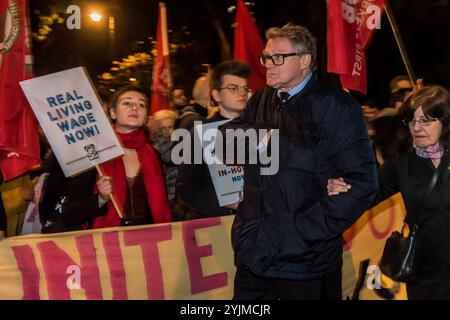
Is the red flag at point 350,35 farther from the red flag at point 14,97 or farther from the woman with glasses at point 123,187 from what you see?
the red flag at point 14,97

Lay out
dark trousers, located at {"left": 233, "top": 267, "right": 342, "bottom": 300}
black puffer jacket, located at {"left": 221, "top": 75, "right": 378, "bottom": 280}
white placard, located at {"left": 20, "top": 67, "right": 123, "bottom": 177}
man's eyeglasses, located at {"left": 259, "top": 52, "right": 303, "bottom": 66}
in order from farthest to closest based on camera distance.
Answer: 1. white placard, located at {"left": 20, "top": 67, "right": 123, "bottom": 177}
2. man's eyeglasses, located at {"left": 259, "top": 52, "right": 303, "bottom": 66}
3. dark trousers, located at {"left": 233, "top": 267, "right": 342, "bottom": 300}
4. black puffer jacket, located at {"left": 221, "top": 75, "right": 378, "bottom": 280}

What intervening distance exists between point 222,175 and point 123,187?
0.70m

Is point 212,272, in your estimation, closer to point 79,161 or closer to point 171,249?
point 171,249

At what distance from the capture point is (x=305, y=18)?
1580 cm

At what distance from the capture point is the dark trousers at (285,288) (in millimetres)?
4164

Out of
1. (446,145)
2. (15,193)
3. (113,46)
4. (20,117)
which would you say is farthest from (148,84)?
(446,145)

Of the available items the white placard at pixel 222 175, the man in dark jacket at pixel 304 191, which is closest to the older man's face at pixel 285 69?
the man in dark jacket at pixel 304 191

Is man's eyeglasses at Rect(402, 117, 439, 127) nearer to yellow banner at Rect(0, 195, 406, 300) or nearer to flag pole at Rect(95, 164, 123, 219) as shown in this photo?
yellow banner at Rect(0, 195, 406, 300)

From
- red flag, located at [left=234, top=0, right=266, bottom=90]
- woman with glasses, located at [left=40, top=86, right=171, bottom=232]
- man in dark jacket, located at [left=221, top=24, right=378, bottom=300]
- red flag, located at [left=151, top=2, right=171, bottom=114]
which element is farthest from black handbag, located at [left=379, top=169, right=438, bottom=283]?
red flag, located at [left=151, top=2, right=171, bottom=114]

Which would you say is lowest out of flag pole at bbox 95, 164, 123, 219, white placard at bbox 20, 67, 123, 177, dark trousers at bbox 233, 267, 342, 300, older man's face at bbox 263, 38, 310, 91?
dark trousers at bbox 233, 267, 342, 300

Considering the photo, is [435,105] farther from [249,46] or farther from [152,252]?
[249,46]

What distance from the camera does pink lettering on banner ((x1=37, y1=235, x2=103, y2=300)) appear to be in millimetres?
5180

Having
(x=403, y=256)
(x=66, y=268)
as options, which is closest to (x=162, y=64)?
(x=66, y=268)

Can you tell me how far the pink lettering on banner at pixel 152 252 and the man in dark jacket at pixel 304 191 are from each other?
1273 mm
